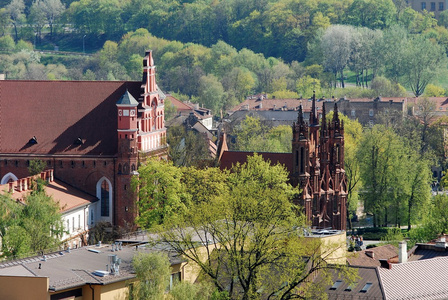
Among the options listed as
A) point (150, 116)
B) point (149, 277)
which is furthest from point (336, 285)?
point (150, 116)

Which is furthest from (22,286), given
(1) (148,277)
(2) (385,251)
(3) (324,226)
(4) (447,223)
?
(3) (324,226)

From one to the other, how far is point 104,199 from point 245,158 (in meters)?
12.1

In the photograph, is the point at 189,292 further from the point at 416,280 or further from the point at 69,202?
the point at 69,202

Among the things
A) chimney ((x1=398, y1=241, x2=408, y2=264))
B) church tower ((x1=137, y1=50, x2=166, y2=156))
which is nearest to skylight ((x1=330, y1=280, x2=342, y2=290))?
chimney ((x1=398, y1=241, x2=408, y2=264))

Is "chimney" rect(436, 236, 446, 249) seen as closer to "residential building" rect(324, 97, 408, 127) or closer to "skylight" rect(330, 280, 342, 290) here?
"skylight" rect(330, 280, 342, 290)

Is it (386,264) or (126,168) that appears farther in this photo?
(126,168)

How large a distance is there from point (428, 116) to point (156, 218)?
82.6 m

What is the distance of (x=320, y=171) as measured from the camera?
125562mm

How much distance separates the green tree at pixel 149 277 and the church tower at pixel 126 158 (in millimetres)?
39574

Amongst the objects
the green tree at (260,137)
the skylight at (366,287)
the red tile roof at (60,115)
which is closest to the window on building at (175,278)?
the skylight at (366,287)

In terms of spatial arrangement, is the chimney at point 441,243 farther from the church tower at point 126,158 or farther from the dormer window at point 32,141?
the dormer window at point 32,141

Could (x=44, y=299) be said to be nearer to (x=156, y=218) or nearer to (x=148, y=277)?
(x=148, y=277)

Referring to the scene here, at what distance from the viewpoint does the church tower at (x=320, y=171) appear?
122m

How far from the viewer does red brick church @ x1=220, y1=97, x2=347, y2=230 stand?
122 metres
